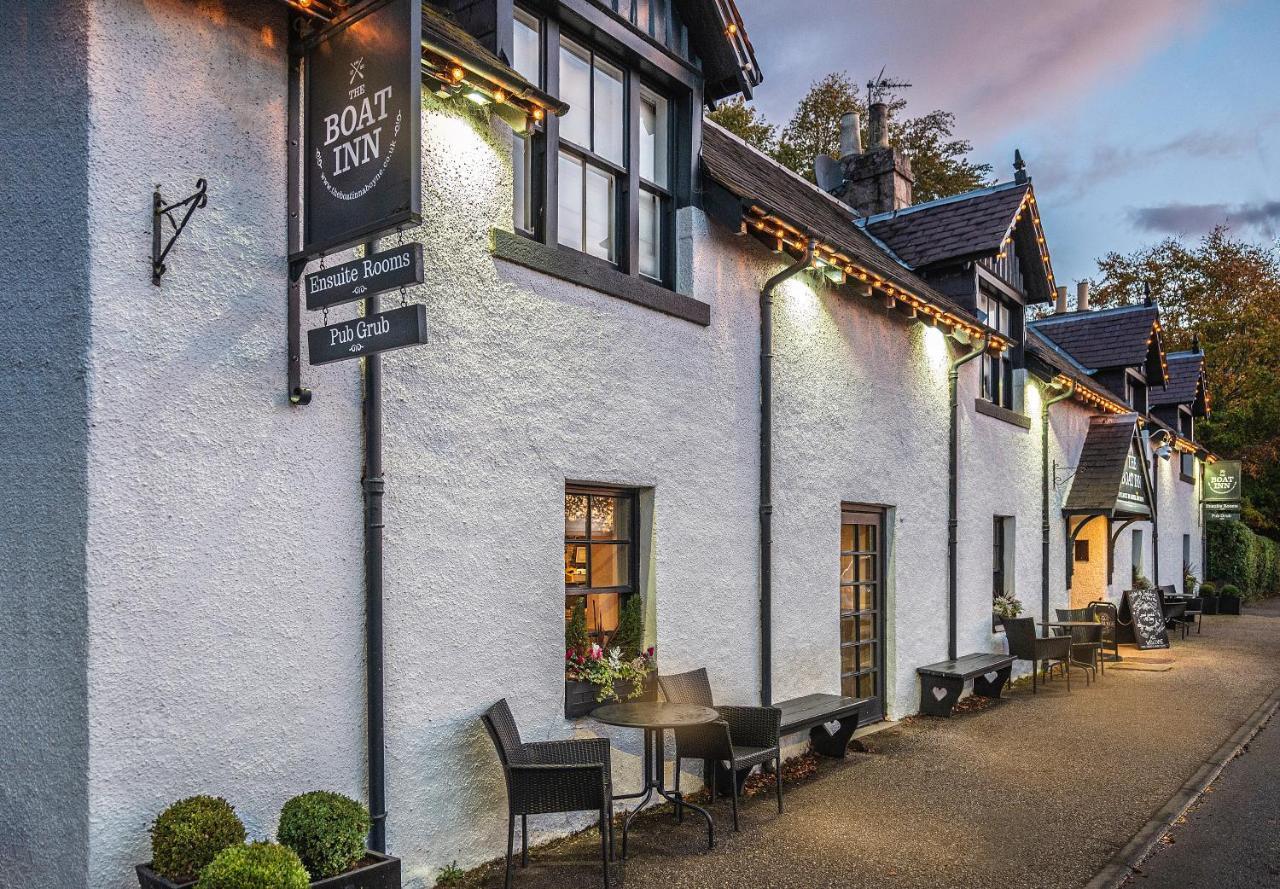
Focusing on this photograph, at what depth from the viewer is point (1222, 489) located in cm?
3067

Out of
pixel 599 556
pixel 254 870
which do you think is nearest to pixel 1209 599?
pixel 599 556

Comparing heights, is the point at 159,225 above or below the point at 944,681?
above

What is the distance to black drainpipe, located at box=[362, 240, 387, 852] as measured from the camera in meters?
5.30

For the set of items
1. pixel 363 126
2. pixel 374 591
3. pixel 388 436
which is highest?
pixel 363 126

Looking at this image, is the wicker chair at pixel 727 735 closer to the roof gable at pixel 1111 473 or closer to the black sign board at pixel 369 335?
the black sign board at pixel 369 335

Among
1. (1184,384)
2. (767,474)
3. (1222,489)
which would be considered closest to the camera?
(767,474)

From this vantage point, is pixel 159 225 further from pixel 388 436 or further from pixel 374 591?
pixel 374 591

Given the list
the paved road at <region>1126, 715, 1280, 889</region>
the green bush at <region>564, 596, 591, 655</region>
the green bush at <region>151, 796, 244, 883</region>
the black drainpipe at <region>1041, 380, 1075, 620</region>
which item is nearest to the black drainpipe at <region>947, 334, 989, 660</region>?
the paved road at <region>1126, 715, 1280, 889</region>

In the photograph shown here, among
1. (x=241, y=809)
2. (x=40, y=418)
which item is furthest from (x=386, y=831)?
(x=40, y=418)

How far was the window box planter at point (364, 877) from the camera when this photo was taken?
4113 millimetres

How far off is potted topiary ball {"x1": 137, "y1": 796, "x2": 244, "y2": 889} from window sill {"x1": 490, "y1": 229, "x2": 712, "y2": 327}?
11.5ft

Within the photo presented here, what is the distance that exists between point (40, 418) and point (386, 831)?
Result: 2710 mm

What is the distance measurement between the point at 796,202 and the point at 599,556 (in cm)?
607

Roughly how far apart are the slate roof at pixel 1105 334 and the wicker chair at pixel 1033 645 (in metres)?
9.74
